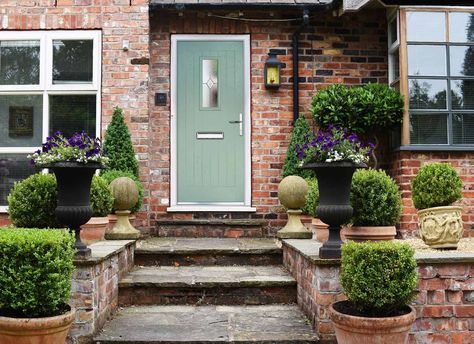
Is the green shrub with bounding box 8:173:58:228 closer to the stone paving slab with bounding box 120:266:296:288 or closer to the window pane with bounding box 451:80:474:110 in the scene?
the stone paving slab with bounding box 120:266:296:288

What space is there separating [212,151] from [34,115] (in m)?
2.33

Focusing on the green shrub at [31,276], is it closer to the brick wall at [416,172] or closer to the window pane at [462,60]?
the brick wall at [416,172]

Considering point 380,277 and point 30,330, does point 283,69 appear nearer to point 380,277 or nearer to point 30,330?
point 380,277

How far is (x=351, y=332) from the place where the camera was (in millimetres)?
3373

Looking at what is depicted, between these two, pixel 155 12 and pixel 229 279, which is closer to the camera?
pixel 229 279

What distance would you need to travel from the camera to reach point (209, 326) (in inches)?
161

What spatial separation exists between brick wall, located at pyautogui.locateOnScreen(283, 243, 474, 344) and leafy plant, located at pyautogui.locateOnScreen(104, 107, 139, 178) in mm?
3186

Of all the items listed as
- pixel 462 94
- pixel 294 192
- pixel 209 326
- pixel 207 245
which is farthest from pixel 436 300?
pixel 462 94

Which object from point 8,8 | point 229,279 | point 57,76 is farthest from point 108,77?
point 229,279

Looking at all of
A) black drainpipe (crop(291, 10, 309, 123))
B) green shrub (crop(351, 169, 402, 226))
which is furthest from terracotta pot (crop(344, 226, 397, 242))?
black drainpipe (crop(291, 10, 309, 123))

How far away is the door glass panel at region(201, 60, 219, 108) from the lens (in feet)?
23.0

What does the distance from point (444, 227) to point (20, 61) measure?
5421 millimetres

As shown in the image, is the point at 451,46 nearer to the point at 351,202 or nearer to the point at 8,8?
the point at 351,202

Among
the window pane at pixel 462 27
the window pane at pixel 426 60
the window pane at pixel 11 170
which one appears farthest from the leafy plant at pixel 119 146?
the window pane at pixel 462 27
